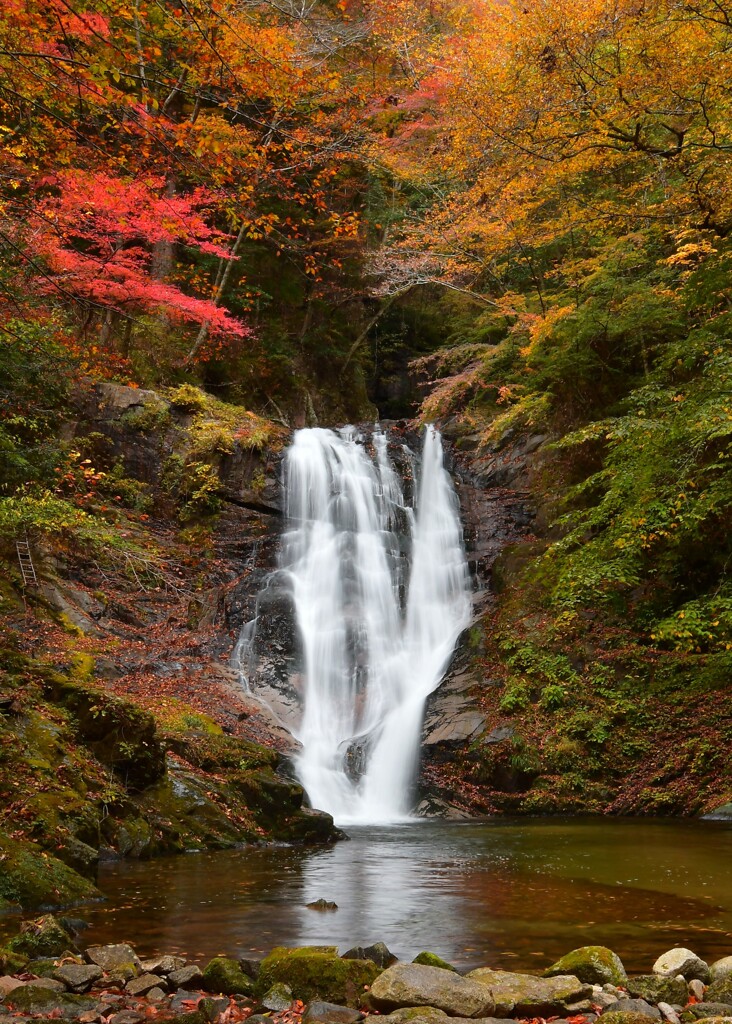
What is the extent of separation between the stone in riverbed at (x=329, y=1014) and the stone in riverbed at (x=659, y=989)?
128 cm

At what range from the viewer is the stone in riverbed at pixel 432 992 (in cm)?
344

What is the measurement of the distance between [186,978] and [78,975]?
0.50 meters

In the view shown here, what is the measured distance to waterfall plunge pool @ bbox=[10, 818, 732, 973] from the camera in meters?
4.68

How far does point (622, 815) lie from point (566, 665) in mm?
2630

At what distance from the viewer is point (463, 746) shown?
11.8 metres

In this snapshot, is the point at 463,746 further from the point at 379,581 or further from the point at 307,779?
the point at 379,581

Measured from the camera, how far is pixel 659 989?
363 centimetres

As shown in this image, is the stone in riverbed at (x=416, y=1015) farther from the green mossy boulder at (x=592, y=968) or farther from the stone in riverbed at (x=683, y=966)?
the stone in riverbed at (x=683, y=966)

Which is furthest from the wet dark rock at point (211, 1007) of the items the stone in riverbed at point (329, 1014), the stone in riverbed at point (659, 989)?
the stone in riverbed at point (659, 989)

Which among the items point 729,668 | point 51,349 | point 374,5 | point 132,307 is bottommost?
point 729,668

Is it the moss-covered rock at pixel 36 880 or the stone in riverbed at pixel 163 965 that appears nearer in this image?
the stone in riverbed at pixel 163 965

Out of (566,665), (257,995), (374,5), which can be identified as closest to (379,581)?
(566,665)

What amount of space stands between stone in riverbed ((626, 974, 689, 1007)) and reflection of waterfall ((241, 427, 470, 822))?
23.9 feet

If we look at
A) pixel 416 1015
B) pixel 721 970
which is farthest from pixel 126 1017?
pixel 721 970
